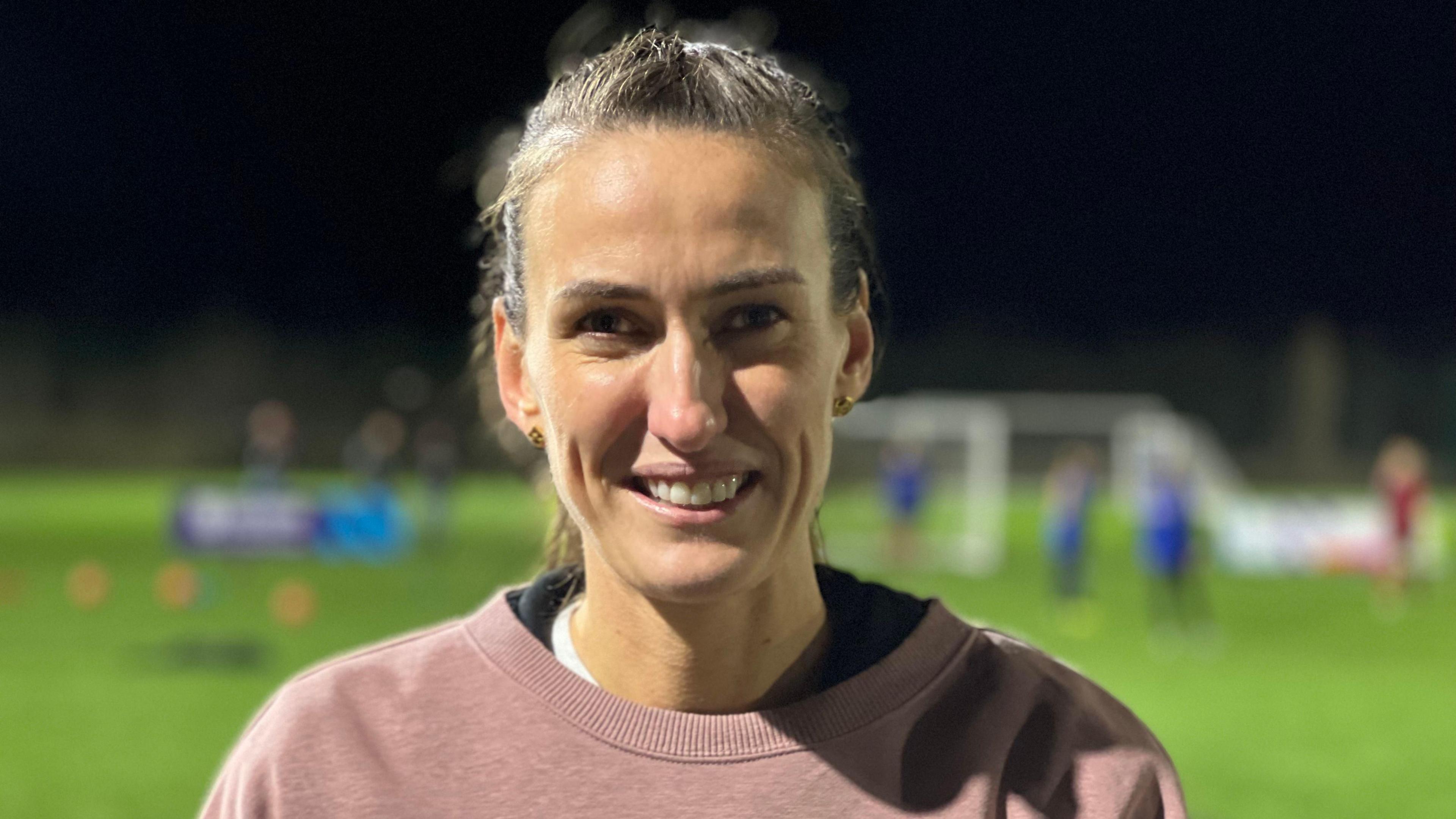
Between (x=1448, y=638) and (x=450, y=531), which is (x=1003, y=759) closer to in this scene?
(x=1448, y=638)

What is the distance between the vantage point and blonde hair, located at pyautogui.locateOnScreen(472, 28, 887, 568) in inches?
58.2

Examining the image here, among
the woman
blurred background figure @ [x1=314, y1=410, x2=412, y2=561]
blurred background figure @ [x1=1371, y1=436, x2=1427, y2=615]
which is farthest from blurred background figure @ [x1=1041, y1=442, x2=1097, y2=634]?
the woman

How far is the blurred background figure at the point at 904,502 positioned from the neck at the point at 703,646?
48.2 ft

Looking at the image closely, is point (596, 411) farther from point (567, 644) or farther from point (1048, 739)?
point (1048, 739)

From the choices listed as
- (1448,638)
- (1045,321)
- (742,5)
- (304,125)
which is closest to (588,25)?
(742,5)

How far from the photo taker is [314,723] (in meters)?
1.58

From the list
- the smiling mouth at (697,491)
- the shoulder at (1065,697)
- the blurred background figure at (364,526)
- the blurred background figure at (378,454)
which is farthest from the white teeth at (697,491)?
the blurred background figure at (378,454)

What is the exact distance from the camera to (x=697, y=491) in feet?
4.73

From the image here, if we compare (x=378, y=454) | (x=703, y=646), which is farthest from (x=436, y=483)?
(x=703, y=646)

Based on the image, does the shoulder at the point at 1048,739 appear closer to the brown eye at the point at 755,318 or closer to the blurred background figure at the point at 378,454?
the brown eye at the point at 755,318

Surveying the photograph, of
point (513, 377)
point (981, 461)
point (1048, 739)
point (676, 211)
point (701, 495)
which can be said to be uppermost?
point (676, 211)

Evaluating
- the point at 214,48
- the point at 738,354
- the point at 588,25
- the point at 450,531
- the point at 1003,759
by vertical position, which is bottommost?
the point at 450,531

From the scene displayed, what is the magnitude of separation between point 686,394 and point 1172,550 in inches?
416

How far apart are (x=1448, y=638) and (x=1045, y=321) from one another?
66.2 feet
